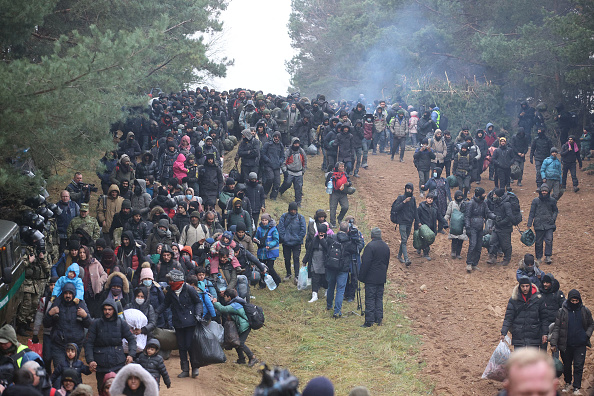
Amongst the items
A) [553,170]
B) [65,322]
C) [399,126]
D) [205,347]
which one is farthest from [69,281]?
[399,126]

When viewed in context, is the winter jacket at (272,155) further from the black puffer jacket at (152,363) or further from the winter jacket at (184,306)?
the black puffer jacket at (152,363)

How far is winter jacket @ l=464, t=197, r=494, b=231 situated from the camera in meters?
A: 15.8

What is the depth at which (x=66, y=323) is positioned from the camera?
902 cm

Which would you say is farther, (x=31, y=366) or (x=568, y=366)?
(x=568, y=366)

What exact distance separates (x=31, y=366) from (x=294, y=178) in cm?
1239

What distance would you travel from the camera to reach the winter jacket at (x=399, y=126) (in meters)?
23.7

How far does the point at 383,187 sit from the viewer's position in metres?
22.8

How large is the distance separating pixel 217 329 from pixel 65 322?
96.0 inches

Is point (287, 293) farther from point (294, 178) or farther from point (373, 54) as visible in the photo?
point (373, 54)

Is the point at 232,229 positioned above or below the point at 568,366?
above

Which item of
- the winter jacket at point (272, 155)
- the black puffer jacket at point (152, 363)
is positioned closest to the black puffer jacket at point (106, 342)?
the black puffer jacket at point (152, 363)

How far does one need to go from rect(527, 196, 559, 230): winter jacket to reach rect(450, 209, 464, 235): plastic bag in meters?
1.56

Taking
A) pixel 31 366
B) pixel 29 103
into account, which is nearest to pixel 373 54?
pixel 29 103

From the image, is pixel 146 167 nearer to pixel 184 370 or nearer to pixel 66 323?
pixel 184 370
